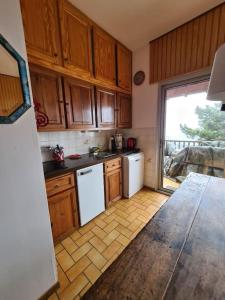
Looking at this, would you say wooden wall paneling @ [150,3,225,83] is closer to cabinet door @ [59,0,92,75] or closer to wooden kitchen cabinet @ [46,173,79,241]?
cabinet door @ [59,0,92,75]

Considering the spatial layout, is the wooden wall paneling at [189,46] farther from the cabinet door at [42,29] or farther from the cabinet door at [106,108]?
the cabinet door at [42,29]

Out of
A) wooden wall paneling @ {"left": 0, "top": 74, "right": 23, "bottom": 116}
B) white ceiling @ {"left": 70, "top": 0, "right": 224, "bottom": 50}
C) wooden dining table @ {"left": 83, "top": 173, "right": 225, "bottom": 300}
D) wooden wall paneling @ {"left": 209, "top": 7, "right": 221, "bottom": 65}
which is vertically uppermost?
white ceiling @ {"left": 70, "top": 0, "right": 224, "bottom": 50}

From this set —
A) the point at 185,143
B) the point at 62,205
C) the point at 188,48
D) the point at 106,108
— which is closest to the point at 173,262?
the point at 62,205

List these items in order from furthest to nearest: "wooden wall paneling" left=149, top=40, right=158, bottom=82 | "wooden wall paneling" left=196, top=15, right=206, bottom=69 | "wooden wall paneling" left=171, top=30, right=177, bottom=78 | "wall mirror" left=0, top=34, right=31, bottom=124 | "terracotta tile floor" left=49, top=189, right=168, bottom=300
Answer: "wooden wall paneling" left=149, top=40, right=158, bottom=82, "wooden wall paneling" left=171, top=30, right=177, bottom=78, "wooden wall paneling" left=196, top=15, right=206, bottom=69, "terracotta tile floor" left=49, top=189, right=168, bottom=300, "wall mirror" left=0, top=34, right=31, bottom=124

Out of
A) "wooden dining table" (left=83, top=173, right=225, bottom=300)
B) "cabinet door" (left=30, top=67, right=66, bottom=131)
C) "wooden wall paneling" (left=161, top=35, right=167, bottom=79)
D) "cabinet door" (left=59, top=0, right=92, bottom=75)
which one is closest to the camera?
"wooden dining table" (left=83, top=173, right=225, bottom=300)

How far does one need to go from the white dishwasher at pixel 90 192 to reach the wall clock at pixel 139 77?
1680mm

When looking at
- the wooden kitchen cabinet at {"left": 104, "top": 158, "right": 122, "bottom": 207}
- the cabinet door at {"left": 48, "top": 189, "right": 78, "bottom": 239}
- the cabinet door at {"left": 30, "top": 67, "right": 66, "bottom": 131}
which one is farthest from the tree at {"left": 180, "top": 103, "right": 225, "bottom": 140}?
the cabinet door at {"left": 48, "top": 189, "right": 78, "bottom": 239}

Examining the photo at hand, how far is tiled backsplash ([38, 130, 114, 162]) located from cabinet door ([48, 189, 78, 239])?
0.61 meters

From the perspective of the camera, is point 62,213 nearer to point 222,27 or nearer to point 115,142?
point 115,142

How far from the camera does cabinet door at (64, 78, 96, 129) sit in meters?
1.59

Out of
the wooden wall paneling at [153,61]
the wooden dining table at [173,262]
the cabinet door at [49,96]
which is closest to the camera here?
the wooden dining table at [173,262]

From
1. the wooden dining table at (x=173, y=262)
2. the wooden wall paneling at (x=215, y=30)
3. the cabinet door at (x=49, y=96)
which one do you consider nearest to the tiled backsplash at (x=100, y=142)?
the cabinet door at (x=49, y=96)

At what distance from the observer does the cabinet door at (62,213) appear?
140cm

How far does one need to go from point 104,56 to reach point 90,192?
1.92m
